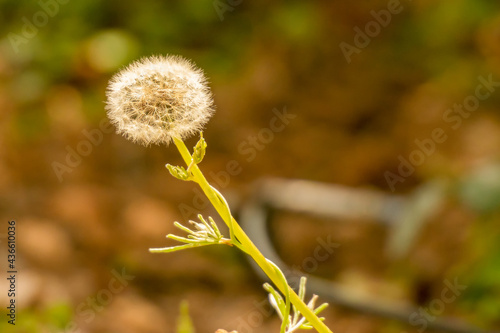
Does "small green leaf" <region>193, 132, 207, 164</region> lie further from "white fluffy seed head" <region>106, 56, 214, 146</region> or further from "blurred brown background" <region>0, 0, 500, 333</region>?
"blurred brown background" <region>0, 0, 500, 333</region>

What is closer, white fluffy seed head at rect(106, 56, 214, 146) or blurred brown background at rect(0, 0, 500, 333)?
white fluffy seed head at rect(106, 56, 214, 146)

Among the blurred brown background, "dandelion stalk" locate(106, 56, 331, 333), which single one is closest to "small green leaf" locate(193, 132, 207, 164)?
"dandelion stalk" locate(106, 56, 331, 333)

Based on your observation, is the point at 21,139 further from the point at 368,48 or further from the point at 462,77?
the point at 462,77

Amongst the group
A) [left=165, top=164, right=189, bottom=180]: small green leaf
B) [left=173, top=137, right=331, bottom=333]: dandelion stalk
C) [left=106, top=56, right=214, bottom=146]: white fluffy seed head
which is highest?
[left=106, top=56, right=214, bottom=146]: white fluffy seed head

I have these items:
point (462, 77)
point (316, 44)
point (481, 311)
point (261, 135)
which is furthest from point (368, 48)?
point (481, 311)

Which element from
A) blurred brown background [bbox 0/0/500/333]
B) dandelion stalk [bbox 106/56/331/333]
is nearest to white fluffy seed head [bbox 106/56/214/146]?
dandelion stalk [bbox 106/56/331/333]

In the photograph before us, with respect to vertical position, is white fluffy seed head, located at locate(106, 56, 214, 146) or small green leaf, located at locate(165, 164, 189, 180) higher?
white fluffy seed head, located at locate(106, 56, 214, 146)

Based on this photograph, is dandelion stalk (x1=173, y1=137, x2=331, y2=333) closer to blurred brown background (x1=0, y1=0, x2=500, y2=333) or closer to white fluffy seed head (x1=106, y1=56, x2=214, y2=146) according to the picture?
white fluffy seed head (x1=106, y1=56, x2=214, y2=146)
